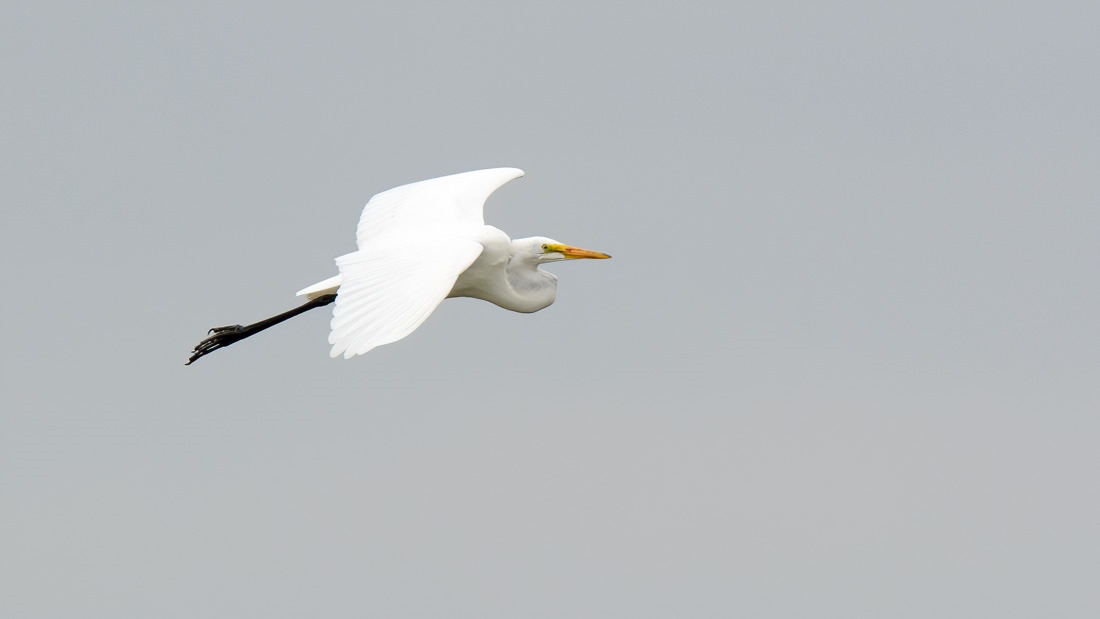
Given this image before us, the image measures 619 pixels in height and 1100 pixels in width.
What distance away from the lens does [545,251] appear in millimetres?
14180

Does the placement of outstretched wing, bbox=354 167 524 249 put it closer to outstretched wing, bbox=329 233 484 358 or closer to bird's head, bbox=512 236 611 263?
bird's head, bbox=512 236 611 263

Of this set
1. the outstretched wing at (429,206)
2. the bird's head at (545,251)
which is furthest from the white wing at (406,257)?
the bird's head at (545,251)

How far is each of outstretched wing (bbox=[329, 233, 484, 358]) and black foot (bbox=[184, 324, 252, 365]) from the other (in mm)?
2456

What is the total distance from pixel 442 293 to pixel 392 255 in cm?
141

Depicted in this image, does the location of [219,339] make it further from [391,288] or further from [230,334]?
[391,288]

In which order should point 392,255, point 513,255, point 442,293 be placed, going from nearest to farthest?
point 442,293 → point 392,255 → point 513,255

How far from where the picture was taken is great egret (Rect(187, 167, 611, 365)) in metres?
10.5

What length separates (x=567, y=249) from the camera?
14.2 metres

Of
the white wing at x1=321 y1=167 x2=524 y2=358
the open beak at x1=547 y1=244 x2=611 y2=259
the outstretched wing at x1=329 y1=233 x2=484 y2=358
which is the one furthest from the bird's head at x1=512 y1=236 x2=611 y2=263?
the outstretched wing at x1=329 y1=233 x2=484 y2=358

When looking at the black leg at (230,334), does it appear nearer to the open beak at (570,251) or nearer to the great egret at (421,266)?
the great egret at (421,266)

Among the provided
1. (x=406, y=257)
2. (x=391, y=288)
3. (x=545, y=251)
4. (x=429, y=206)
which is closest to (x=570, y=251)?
(x=545, y=251)

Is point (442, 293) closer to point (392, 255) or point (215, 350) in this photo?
point (392, 255)

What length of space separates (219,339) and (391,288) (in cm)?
419

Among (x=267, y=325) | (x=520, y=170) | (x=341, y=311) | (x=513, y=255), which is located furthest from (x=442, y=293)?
(x=520, y=170)
